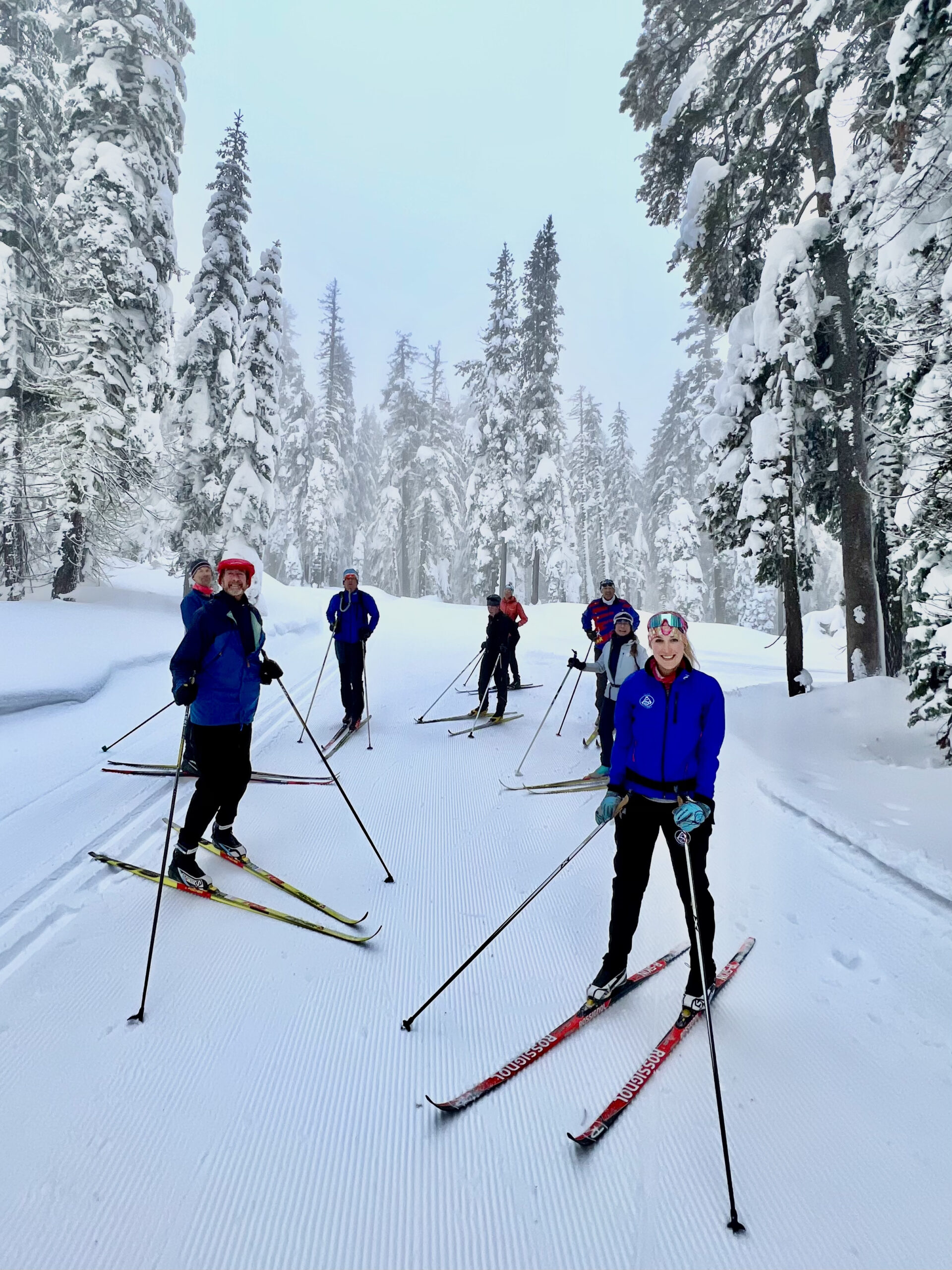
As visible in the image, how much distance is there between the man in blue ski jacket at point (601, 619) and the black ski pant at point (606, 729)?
199 mm

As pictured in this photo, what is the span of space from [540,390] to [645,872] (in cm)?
2986

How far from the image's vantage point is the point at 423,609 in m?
29.9

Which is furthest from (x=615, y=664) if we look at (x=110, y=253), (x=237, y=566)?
(x=110, y=253)

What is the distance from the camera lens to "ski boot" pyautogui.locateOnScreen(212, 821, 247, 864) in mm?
4805

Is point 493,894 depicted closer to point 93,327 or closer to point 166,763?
point 166,763

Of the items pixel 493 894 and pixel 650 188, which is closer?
pixel 493 894

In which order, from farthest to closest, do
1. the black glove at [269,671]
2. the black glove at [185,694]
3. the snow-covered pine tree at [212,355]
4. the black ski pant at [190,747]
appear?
1. the snow-covered pine tree at [212,355]
2. the black glove at [269,671]
3. the black ski pant at [190,747]
4. the black glove at [185,694]

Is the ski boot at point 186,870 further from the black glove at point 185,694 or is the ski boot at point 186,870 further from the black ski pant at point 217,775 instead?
the black glove at point 185,694

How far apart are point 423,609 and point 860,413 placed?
873 inches

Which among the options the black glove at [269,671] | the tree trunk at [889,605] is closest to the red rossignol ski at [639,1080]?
the black glove at [269,671]

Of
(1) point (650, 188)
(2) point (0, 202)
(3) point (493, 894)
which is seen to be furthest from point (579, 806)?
(2) point (0, 202)

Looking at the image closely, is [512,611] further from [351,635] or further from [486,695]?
[351,635]

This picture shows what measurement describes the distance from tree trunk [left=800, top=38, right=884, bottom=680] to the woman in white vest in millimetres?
5107

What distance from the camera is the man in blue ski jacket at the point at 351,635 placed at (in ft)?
29.8
